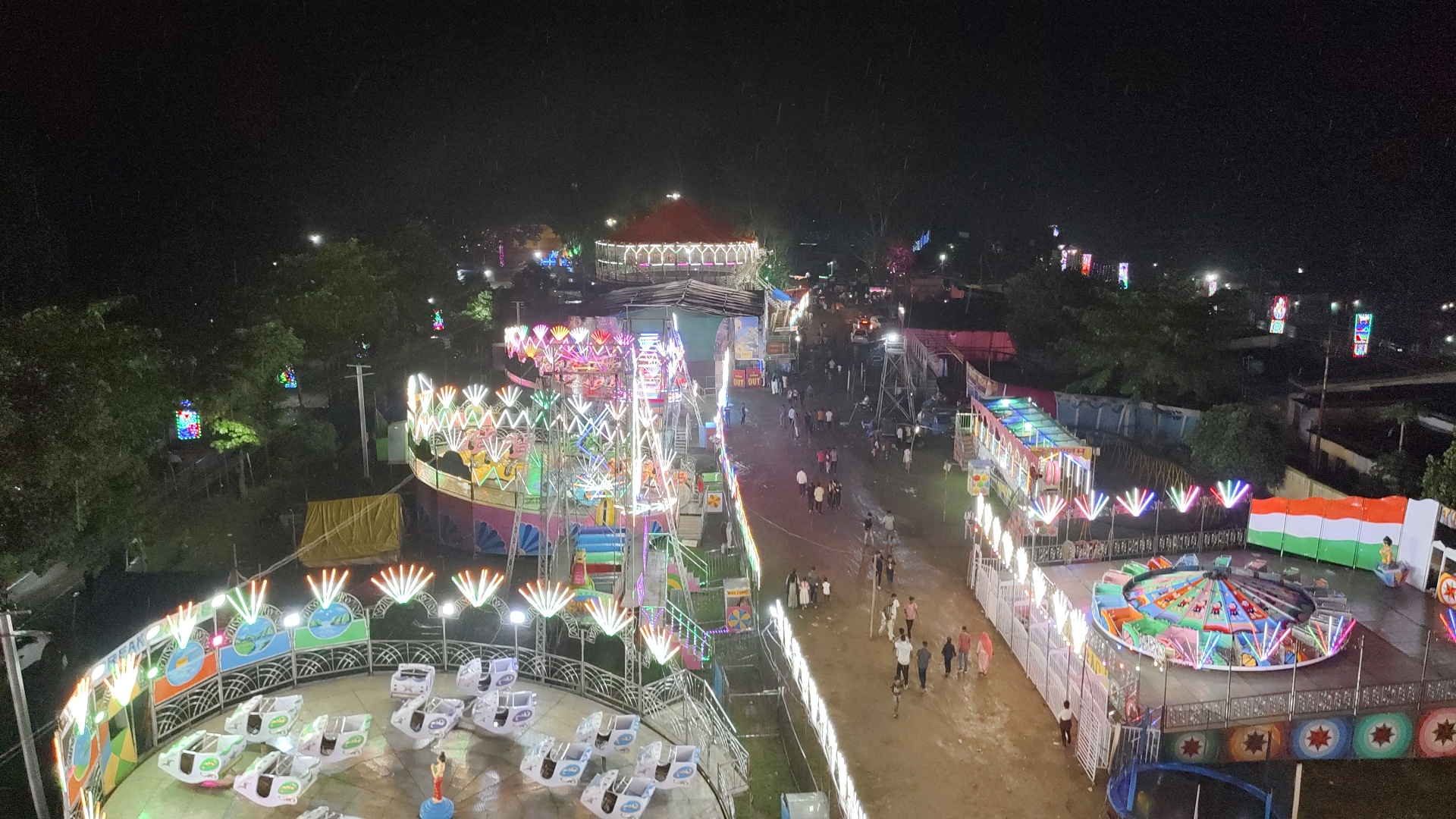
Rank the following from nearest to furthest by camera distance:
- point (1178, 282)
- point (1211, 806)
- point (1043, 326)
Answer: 1. point (1211, 806)
2. point (1178, 282)
3. point (1043, 326)

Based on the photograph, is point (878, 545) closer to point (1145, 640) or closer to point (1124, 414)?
point (1145, 640)

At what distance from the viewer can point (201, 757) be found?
473 inches

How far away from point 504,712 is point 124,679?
4963 millimetres

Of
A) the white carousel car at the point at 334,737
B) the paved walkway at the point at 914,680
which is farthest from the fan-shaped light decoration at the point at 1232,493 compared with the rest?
the white carousel car at the point at 334,737

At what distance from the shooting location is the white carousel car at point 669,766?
12055 mm

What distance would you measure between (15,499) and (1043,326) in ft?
→ 126

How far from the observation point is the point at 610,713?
561 inches

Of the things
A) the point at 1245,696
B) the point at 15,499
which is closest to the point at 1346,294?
the point at 1245,696

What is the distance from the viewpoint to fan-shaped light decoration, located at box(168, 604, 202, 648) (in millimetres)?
13305

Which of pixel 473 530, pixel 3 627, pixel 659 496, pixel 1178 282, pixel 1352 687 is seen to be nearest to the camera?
pixel 3 627

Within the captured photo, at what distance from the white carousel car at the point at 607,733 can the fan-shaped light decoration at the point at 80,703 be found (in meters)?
6.00

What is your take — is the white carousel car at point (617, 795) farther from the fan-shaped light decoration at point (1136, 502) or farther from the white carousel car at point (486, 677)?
the fan-shaped light decoration at point (1136, 502)

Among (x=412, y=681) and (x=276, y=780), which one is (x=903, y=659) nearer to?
(x=412, y=681)

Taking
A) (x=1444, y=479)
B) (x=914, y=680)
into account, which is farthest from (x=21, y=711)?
(x=1444, y=479)
